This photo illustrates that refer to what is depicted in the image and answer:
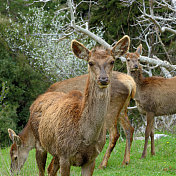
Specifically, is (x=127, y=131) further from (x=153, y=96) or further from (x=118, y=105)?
(x=153, y=96)

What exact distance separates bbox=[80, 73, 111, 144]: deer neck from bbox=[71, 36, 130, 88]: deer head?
6.6 inches

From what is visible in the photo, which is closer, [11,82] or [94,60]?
[94,60]

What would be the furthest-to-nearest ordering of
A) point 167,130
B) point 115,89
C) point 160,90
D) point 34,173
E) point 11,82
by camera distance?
point 11,82
point 167,130
point 160,90
point 115,89
point 34,173

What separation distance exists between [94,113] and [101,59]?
2.59 feet

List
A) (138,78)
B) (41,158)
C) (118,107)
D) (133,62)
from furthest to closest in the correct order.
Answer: (138,78), (133,62), (118,107), (41,158)

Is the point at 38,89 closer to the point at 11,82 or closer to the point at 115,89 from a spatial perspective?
the point at 11,82

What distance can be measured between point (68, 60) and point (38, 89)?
13.0 feet

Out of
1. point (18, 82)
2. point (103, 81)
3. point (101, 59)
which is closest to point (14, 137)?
point (101, 59)

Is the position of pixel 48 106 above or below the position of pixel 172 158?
above

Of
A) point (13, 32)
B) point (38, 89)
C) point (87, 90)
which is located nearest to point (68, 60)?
point (38, 89)

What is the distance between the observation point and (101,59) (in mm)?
4742

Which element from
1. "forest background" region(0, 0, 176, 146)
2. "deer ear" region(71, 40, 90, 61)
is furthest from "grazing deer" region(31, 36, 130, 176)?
"forest background" region(0, 0, 176, 146)

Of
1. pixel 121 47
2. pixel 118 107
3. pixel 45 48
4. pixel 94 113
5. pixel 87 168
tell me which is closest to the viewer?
pixel 94 113

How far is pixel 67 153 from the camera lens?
4.72 meters
